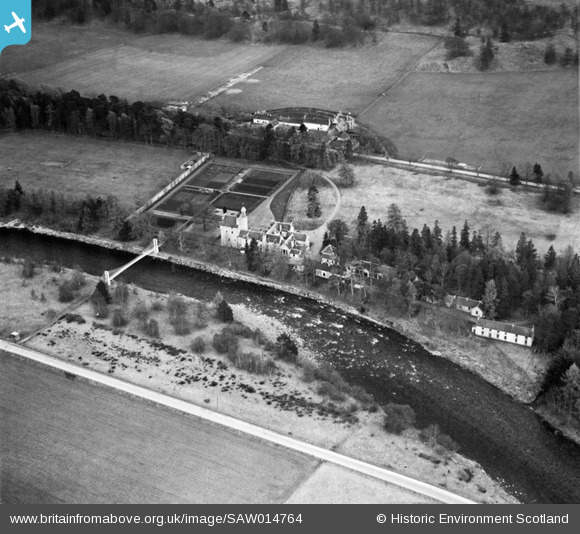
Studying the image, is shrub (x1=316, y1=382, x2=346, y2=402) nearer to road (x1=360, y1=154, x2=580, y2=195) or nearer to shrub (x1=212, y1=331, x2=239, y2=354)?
shrub (x1=212, y1=331, x2=239, y2=354)

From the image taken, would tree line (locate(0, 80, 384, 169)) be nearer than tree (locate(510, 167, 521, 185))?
No

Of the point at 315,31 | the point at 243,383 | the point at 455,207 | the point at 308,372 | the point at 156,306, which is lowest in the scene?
the point at 243,383

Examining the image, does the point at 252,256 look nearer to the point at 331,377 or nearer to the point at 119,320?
the point at 119,320

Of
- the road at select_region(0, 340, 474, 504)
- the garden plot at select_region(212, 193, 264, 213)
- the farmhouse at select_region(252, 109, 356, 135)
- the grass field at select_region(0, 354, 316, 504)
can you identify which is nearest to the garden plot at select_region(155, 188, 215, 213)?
the garden plot at select_region(212, 193, 264, 213)

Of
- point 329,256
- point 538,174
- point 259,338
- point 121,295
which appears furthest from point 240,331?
point 538,174

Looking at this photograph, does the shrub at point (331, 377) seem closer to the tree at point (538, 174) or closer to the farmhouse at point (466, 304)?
the farmhouse at point (466, 304)
